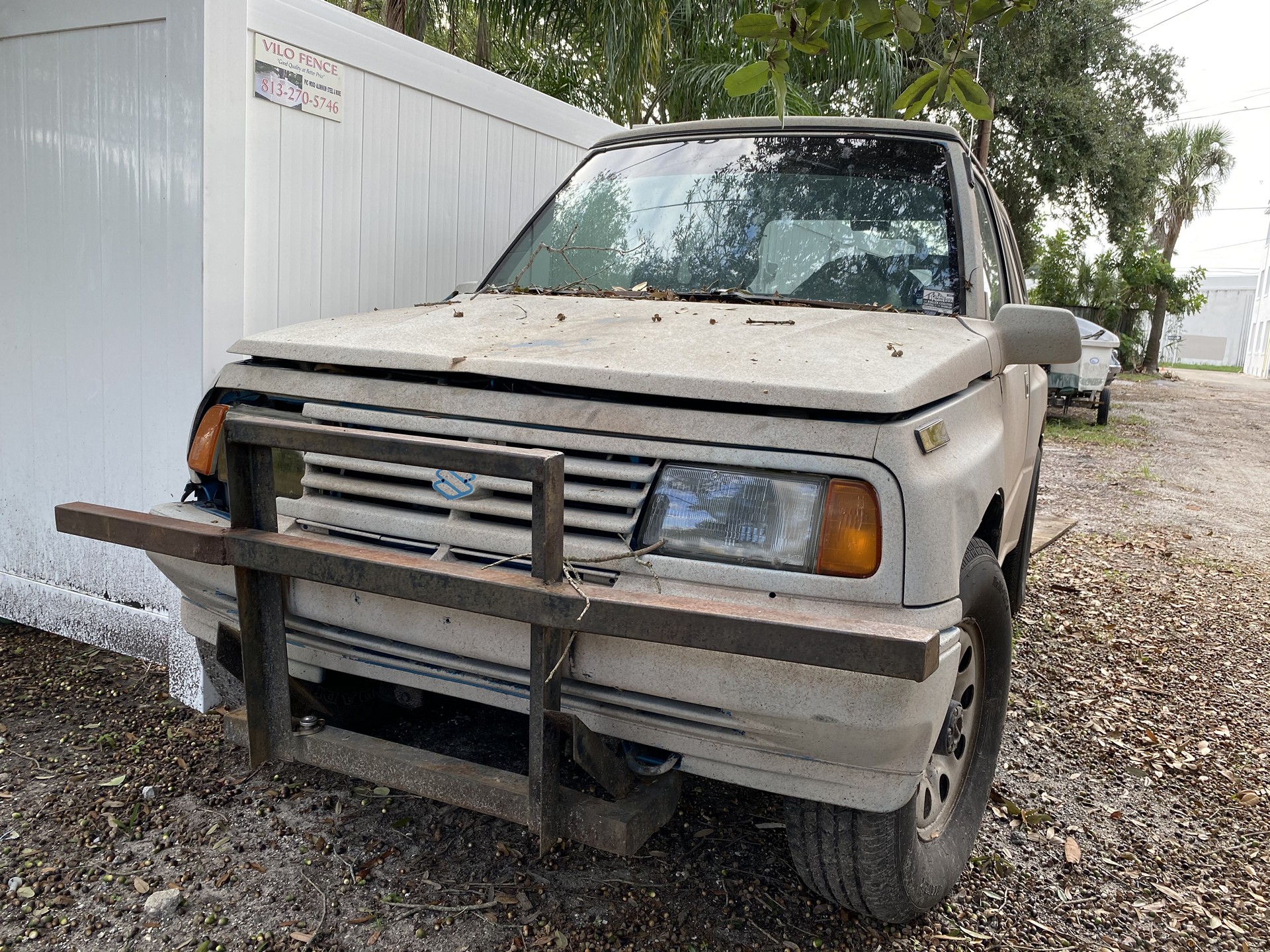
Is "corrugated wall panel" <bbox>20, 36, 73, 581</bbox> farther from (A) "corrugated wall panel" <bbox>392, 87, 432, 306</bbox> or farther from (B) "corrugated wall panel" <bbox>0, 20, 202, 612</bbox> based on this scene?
(A) "corrugated wall panel" <bbox>392, 87, 432, 306</bbox>

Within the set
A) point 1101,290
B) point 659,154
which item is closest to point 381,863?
point 659,154

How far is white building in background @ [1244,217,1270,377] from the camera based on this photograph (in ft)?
146

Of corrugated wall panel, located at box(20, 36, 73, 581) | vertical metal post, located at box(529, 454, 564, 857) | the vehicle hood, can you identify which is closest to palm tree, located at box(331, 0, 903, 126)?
corrugated wall panel, located at box(20, 36, 73, 581)

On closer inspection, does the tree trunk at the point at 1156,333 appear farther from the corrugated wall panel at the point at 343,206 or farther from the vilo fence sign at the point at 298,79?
the vilo fence sign at the point at 298,79

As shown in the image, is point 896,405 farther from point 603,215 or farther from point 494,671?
point 603,215

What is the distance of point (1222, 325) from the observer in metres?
55.8

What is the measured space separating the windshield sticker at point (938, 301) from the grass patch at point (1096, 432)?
38.9 feet

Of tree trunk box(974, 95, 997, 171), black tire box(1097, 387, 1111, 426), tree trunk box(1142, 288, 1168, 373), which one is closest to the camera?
tree trunk box(974, 95, 997, 171)

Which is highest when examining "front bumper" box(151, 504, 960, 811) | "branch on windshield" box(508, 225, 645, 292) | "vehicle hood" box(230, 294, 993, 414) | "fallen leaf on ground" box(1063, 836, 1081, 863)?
"branch on windshield" box(508, 225, 645, 292)

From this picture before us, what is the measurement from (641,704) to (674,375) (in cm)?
68

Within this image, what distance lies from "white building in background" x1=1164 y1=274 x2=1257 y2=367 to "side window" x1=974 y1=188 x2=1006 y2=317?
57.0 meters

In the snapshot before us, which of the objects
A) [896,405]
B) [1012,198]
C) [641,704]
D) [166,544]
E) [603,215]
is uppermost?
[1012,198]

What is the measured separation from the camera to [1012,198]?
19312mm

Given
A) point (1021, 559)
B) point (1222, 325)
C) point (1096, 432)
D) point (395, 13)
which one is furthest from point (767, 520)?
point (1222, 325)
